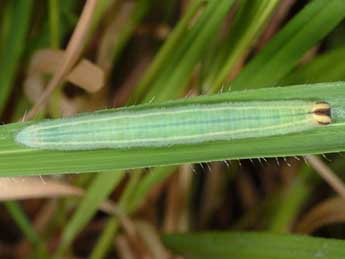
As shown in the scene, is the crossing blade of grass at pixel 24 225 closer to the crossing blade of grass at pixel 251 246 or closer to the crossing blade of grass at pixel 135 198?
the crossing blade of grass at pixel 135 198

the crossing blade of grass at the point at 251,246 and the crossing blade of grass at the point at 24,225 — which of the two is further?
the crossing blade of grass at the point at 24,225

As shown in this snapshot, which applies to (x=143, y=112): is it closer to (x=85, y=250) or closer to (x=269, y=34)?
(x=269, y=34)

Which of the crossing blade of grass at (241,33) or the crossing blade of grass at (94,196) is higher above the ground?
the crossing blade of grass at (241,33)

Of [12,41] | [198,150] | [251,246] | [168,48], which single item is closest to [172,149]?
[198,150]

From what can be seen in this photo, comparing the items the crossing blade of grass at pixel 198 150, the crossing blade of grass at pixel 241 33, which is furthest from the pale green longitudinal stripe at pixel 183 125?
the crossing blade of grass at pixel 241 33

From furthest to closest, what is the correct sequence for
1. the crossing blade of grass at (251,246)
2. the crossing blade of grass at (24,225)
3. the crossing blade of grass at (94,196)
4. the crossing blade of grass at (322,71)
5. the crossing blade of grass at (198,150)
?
the crossing blade of grass at (24,225), the crossing blade of grass at (94,196), the crossing blade of grass at (322,71), the crossing blade of grass at (251,246), the crossing blade of grass at (198,150)

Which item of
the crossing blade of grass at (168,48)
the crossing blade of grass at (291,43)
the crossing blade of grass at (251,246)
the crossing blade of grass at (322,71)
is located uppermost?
the crossing blade of grass at (322,71)

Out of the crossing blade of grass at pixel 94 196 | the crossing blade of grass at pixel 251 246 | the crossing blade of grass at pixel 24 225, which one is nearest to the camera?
the crossing blade of grass at pixel 251 246

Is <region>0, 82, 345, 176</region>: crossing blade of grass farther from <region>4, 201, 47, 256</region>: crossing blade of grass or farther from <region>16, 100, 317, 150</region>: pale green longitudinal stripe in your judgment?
<region>4, 201, 47, 256</region>: crossing blade of grass
